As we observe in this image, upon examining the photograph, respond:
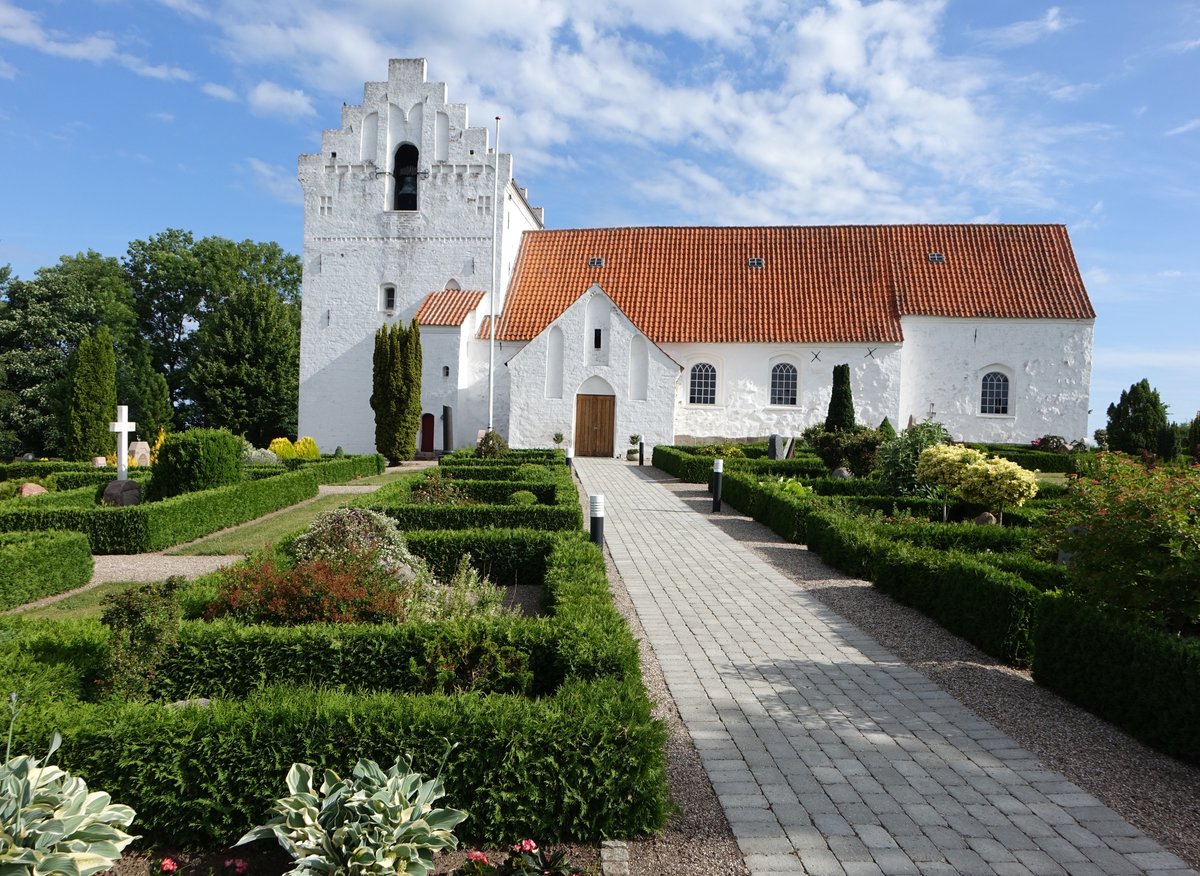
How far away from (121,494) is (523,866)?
11.8m

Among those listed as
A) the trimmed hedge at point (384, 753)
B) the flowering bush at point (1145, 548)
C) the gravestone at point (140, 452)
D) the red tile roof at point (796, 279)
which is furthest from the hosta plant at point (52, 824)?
the red tile roof at point (796, 279)

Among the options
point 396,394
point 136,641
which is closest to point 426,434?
point 396,394

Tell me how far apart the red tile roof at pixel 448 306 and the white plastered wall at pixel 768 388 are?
6.93 metres

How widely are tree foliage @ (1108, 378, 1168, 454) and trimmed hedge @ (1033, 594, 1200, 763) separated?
77.1 ft

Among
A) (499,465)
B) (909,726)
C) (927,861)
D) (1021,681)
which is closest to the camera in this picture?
(927,861)

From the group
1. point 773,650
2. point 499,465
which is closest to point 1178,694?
point 773,650

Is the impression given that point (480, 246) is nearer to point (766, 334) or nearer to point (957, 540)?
point (766, 334)

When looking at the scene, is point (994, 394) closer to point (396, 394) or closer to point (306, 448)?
point (396, 394)

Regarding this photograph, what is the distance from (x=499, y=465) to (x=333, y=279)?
15453 millimetres

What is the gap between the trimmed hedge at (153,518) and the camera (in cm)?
1032

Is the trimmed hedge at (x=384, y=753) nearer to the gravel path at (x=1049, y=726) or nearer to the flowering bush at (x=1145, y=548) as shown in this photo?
the gravel path at (x=1049, y=726)

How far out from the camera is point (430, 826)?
3160mm

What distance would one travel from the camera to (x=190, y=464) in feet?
42.4

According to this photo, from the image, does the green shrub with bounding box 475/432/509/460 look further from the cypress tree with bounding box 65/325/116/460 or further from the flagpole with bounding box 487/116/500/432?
the cypress tree with bounding box 65/325/116/460
